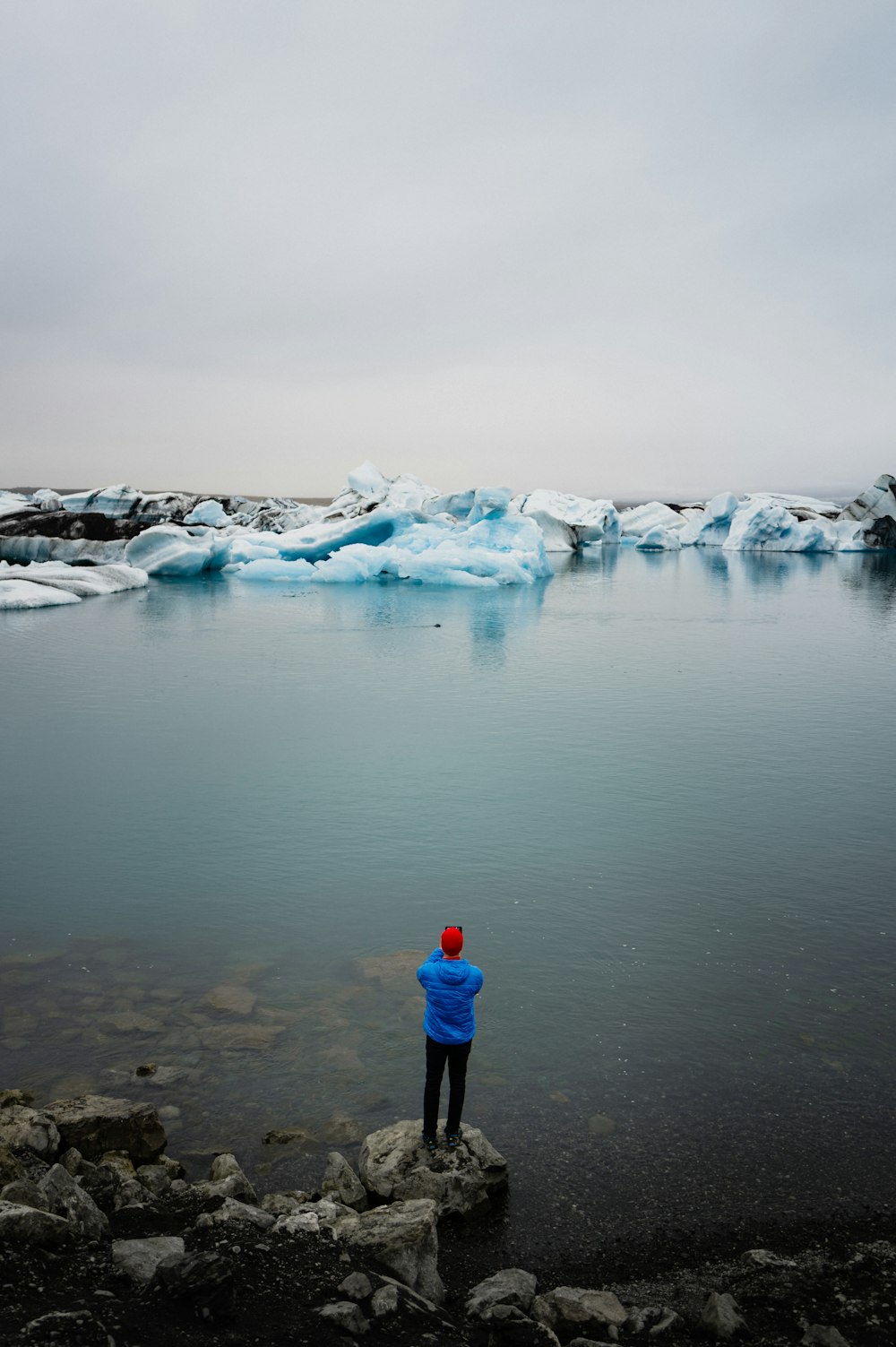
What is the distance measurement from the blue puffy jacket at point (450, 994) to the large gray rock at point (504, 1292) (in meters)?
0.89

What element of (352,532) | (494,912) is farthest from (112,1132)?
(352,532)

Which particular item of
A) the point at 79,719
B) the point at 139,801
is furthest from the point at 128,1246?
the point at 79,719

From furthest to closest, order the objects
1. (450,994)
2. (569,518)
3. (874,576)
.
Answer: (569,518) → (874,576) → (450,994)

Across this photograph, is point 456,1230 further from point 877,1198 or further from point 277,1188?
point 877,1198

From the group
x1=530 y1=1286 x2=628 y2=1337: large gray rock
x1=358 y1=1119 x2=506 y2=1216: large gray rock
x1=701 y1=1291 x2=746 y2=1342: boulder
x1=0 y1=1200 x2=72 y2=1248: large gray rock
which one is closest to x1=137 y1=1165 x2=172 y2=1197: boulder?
x1=0 y1=1200 x2=72 y2=1248: large gray rock

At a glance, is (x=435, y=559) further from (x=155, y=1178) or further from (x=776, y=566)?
(x=155, y=1178)

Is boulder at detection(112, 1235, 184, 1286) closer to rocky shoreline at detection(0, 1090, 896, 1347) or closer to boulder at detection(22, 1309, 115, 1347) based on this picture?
rocky shoreline at detection(0, 1090, 896, 1347)

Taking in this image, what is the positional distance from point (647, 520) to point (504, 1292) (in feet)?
194

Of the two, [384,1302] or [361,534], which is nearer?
[384,1302]

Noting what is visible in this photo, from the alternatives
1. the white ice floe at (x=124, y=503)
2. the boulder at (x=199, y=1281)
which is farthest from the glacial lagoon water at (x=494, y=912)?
the white ice floe at (x=124, y=503)

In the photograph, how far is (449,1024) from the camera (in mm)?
4023

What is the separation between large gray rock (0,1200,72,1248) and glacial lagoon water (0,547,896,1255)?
102 cm

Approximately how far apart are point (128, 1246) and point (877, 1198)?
2.89 meters

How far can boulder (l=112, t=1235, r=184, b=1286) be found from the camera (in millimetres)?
2984
